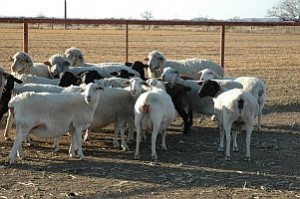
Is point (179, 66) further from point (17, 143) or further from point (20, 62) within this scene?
point (17, 143)

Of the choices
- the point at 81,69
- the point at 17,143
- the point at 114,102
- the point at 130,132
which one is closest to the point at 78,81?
the point at 114,102

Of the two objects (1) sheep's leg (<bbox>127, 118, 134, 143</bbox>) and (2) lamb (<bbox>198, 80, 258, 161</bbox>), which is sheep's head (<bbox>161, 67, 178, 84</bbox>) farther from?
(2) lamb (<bbox>198, 80, 258, 161</bbox>)

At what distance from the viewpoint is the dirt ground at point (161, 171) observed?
744cm

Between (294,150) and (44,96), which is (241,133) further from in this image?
(44,96)

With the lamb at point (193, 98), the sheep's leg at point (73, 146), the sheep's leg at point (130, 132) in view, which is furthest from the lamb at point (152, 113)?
the lamb at point (193, 98)

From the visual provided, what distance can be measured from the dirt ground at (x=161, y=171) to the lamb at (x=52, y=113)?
456 millimetres

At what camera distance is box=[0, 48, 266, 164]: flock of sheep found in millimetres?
9078

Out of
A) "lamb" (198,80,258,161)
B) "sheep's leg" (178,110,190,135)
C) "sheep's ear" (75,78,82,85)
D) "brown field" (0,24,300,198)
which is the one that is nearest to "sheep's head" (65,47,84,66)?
"brown field" (0,24,300,198)

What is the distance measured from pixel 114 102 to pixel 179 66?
4.44m

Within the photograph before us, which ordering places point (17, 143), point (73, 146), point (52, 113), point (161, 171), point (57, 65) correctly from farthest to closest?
point (57, 65) → point (73, 146) → point (52, 113) → point (17, 143) → point (161, 171)

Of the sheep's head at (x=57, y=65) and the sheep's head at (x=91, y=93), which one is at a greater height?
the sheep's head at (x=57, y=65)

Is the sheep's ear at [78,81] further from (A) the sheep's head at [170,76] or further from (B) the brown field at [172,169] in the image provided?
(A) the sheep's head at [170,76]

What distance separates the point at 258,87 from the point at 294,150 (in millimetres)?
1962

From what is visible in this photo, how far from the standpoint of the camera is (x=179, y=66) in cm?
1460
